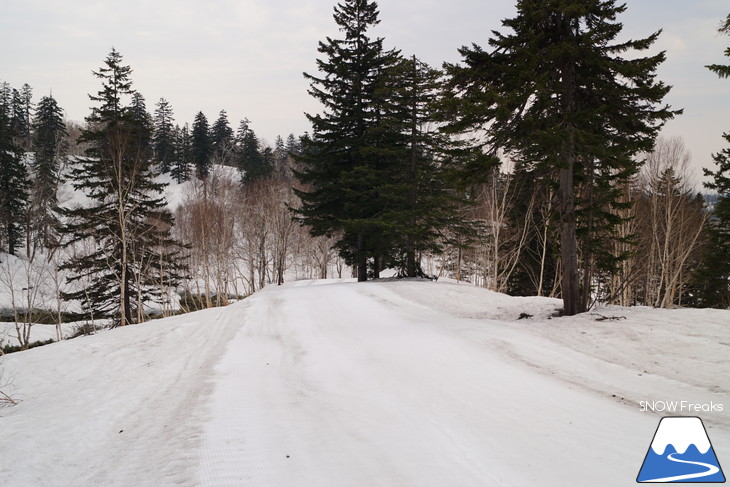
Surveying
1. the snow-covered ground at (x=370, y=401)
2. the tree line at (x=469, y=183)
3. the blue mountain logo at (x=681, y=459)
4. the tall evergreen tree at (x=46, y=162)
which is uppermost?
the tall evergreen tree at (x=46, y=162)

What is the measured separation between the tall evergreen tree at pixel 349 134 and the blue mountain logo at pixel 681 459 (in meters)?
15.5

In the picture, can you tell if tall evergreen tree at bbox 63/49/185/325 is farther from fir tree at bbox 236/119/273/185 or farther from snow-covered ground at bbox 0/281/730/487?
fir tree at bbox 236/119/273/185

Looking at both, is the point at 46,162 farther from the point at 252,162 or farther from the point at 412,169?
the point at 412,169

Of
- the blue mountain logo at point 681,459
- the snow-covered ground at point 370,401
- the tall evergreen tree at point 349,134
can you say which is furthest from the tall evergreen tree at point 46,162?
the blue mountain logo at point 681,459

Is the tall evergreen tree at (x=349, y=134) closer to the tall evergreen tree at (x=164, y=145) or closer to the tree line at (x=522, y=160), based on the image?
the tree line at (x=522, y=160)

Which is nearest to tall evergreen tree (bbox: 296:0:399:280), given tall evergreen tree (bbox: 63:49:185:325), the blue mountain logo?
tall evergreen tree (bbox: 63:49:185:325)

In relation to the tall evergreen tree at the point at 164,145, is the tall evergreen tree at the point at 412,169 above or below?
below

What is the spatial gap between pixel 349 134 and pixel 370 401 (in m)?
17.8

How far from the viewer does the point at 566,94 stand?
9609 millimetres

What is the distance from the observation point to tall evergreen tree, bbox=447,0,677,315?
8594 millimetres

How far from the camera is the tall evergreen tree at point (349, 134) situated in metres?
19.3

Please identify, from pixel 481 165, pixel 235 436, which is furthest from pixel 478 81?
pixel 235 436

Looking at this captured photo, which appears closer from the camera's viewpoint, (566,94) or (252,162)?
(566,94)

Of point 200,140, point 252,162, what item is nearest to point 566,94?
point 252,162
